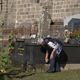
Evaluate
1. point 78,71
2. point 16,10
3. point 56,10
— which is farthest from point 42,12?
point 78,71

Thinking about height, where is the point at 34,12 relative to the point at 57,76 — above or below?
above

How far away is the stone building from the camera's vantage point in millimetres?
25547

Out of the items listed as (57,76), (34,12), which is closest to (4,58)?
(57,76)

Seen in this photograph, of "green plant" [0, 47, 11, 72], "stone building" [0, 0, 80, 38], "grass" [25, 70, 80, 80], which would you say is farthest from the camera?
"stone building" [0, 0, 80, 38]

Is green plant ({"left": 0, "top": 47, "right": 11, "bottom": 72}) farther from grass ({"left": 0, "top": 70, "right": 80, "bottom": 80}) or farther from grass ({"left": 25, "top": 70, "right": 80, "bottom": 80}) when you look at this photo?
grass ({"left": 25, "top": 70, "right": 80, "bottom": 80})

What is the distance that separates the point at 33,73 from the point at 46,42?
4.70 ft

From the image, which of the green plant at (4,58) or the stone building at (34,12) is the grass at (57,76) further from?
the stone building at (34,12)

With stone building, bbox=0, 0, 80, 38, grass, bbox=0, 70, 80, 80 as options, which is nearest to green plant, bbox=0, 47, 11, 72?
grass, bbox=0, 70, 80, 80

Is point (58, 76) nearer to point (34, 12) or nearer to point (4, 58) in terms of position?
point (4, 58)

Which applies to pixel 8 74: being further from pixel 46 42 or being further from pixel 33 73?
pixel 46 42

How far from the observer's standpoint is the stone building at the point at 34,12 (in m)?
25.5

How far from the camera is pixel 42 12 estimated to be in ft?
85.5

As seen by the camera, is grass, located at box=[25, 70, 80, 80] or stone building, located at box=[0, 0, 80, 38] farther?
stone building, located at box=[0, 0, 80, 38]

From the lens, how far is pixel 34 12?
27.2 metres
